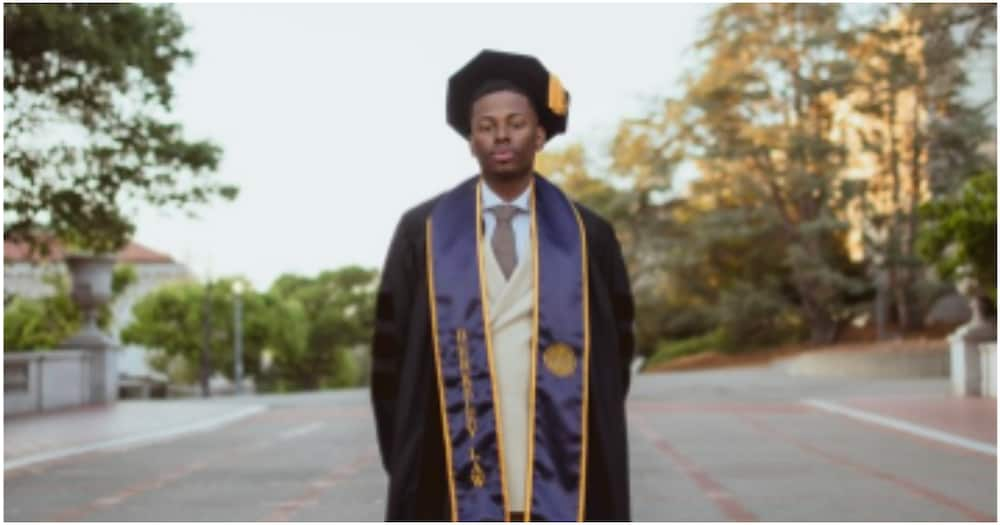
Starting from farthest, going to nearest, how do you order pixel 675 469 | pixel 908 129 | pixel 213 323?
pixel 213 323 → pixel 908 129 → pixel 675 469

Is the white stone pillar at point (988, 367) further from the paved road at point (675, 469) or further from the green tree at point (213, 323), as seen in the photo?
the green tree at point (213, 323)

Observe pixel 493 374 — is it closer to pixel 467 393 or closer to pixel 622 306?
pixel 467 393

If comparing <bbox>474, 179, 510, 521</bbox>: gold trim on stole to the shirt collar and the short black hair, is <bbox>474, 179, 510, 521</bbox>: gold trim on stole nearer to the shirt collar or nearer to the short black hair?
the shirt collar

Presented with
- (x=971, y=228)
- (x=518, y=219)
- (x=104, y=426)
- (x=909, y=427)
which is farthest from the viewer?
(x=104, y=426)

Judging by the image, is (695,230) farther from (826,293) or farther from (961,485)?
(961,485)

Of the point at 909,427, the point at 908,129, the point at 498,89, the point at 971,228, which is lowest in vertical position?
the point at 909,427

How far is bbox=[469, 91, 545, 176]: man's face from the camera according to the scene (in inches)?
165

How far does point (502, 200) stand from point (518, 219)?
74 mm

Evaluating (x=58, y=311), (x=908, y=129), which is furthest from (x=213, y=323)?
(x=908, y=129)

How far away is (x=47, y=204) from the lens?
21.5m

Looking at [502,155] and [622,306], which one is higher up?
[502,155]

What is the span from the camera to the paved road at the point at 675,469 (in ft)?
36.1

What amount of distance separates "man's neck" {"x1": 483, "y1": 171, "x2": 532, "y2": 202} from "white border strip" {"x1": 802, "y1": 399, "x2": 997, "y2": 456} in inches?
477

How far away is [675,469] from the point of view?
14109 millimetres
